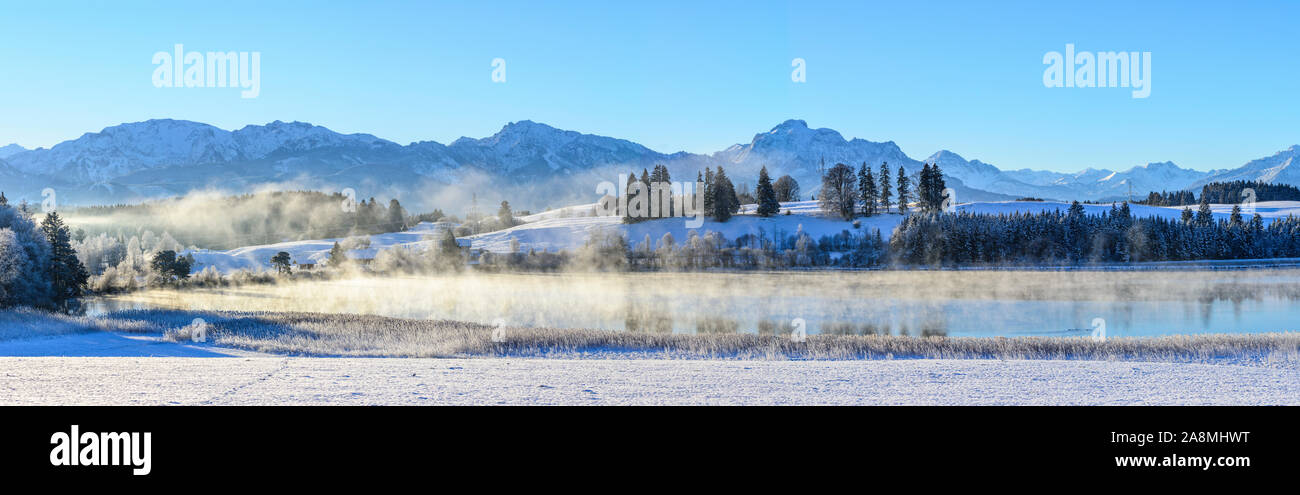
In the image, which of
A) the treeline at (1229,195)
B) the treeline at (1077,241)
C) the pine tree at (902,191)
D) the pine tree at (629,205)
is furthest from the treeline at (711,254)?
the treeline at (1229,195)

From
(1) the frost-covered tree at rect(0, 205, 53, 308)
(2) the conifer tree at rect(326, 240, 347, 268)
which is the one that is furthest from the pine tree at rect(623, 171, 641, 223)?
(1) the frost-covered tree at rect(0, 205, 53, 308)

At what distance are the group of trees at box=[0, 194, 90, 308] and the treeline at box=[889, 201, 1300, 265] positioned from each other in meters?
68.6

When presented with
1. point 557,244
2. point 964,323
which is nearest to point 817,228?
point 557,244

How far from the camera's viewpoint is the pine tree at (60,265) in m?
42.9

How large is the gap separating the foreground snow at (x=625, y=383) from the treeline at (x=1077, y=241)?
6342 centimetres

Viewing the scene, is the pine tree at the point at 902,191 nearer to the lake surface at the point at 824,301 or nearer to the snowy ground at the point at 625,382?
the lake surface at the point at 824,301

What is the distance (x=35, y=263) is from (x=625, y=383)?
44.9 meters

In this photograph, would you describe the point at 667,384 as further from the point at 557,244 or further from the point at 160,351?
the point at 557,244

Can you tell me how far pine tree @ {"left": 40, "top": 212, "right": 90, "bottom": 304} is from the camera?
141 feet

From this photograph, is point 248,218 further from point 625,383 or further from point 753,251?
point 625,383

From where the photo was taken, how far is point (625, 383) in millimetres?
9914

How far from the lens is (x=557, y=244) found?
92.1 m
